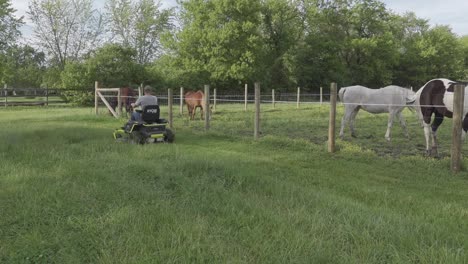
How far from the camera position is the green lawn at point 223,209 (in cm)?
283

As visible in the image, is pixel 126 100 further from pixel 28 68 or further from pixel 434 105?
pixel 28 68

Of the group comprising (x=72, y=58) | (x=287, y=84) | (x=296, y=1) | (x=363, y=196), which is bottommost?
(x=363, y=196)

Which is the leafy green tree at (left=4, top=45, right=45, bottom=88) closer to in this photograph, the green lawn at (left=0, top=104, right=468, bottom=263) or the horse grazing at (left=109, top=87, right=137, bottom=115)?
the horse grazing at (left=109, top=87, right=137, bottom=115)

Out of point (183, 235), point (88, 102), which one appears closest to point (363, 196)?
point (183, 235)

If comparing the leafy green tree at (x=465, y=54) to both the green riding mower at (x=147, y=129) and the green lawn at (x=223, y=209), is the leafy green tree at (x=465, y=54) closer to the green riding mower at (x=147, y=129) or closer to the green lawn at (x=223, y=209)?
the green lawn at (x=223, y=209)

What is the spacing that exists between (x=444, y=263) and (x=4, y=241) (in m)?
3.25

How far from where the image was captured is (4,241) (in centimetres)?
297

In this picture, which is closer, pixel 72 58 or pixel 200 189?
pixel 200 189

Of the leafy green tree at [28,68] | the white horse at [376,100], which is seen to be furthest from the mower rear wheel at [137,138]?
the leafy green tree at [28,68]

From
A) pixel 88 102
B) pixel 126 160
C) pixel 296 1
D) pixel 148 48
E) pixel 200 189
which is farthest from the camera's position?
pixel 148 48

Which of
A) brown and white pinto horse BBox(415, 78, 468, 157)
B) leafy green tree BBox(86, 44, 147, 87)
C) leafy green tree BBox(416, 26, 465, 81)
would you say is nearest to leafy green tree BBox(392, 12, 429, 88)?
leafy green tree BBox(416, 26, 465, 81)

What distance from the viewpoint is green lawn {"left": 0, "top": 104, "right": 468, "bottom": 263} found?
283cm

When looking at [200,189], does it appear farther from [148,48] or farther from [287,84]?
[148,48]

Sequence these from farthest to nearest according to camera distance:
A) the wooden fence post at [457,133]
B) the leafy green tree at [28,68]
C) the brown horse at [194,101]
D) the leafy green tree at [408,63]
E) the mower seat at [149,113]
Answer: the leafy green tree at [408,63] → the leafy green tree at [28,68] → the brown horse at [194,101] → the mower seat at [149,113] → the wooden fence post at [457,133]
